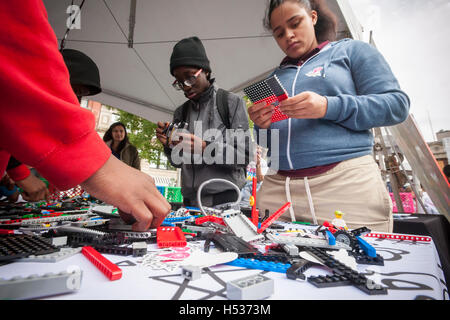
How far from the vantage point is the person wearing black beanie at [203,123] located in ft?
5.43

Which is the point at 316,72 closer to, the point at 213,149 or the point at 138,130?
the point at 213,149

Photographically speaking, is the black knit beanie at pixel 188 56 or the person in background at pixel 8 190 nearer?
the black knit beanie at pixel 188 56

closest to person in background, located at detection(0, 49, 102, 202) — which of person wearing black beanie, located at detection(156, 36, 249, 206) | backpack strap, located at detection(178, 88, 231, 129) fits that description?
person wearing black beanie, located at detection(156, 36, 249, 206)

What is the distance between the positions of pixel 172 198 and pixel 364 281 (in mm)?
4046

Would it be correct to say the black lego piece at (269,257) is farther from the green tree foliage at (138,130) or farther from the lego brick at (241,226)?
the green tree foliage at (138,130)

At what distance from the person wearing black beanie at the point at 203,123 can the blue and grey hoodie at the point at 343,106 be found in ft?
1.76

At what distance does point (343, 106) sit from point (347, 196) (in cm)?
39

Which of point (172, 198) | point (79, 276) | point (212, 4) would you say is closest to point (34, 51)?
point (79, 276)

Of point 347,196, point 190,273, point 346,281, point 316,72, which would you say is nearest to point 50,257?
point 190,273

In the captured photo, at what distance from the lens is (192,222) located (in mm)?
931

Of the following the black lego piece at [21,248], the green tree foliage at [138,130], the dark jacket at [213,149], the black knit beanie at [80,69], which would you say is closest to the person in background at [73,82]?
the black knit beanie at [80,69]

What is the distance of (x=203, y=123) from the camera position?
6.01ft
